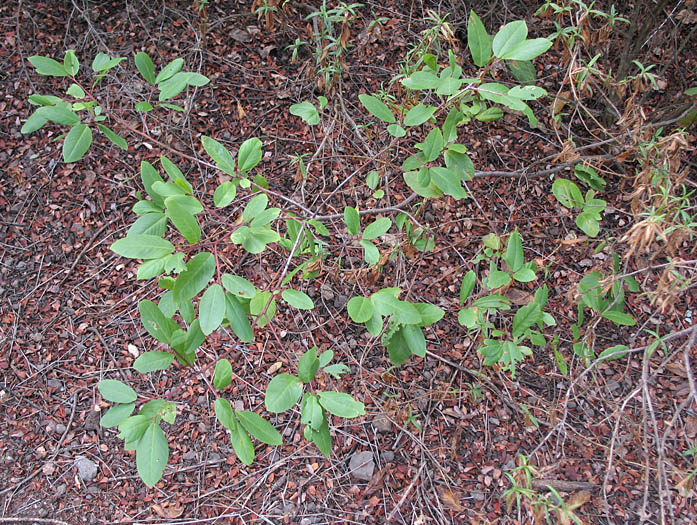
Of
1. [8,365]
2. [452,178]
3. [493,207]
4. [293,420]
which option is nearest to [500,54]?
[452,178]

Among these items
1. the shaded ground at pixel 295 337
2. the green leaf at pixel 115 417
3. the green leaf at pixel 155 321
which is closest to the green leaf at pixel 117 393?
the green leaf at pixel 115 417

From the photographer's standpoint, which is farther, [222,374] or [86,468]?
[86,468]

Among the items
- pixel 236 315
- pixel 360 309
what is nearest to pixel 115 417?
pixel 236 315

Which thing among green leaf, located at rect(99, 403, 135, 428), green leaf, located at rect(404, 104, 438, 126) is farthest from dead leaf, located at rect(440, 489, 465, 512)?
green leaf, located at rect(404, 104, 438, 126)

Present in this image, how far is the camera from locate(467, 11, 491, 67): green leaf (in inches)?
48.7

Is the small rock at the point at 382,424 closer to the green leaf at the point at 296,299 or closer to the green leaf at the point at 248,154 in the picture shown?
the green leaf at the point at 296,299

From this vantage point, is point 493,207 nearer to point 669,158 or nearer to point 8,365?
point 669,158

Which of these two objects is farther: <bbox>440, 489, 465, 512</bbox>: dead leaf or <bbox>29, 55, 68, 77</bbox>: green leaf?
<bbox>440, 489, 465, 512</bbox>: dead leaf

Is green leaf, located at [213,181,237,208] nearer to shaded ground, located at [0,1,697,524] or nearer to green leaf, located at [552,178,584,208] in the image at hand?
shaded ground, located at [0,1,697,524]

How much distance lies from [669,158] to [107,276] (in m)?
2.01

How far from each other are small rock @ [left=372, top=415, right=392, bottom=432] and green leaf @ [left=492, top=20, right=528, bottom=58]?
1.28 meters

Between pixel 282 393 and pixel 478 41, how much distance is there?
937mm

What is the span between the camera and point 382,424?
1.90m

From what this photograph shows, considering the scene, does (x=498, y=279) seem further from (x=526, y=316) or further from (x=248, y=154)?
(x=248, y=154)
